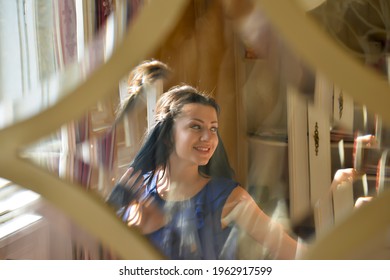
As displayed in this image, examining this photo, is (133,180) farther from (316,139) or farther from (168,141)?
(316,139)

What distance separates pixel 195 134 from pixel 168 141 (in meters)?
0.02

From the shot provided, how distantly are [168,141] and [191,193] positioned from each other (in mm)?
45

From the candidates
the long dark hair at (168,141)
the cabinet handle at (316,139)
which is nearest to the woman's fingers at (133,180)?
the long dark hair at (168,141)

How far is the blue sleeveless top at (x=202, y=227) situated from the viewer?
0.35 m

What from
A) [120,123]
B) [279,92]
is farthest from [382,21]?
[120,123]

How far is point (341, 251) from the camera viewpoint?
9.6 inches

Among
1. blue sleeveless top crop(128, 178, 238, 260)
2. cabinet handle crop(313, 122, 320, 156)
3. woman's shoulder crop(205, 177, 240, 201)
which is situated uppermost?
→ cabinet handle crop(313, 122, 320, 156)

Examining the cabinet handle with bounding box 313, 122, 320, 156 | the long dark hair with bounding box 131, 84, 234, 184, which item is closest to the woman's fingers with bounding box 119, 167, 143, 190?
the long dark hair with bounding box 131, 84, 234, 184

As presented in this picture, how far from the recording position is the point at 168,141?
357mm

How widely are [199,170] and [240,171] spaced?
32mm

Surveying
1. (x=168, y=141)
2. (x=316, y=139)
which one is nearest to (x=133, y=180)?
(x=168, y=141)

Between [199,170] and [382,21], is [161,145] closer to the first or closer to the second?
[199,170]

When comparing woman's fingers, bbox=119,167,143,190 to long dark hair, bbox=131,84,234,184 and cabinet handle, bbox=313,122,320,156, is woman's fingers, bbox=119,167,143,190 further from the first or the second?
cabinet handle, bbox=313,122,320,156

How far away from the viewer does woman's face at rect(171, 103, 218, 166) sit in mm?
348
